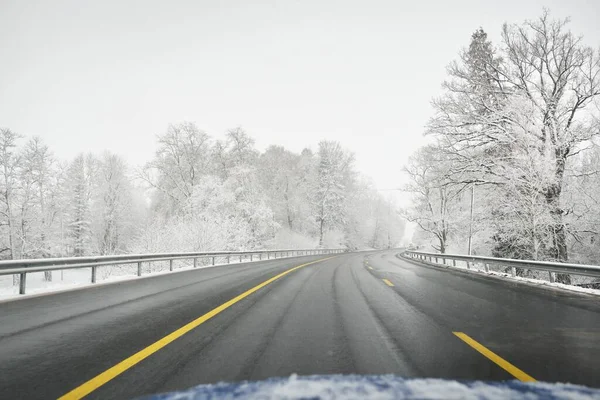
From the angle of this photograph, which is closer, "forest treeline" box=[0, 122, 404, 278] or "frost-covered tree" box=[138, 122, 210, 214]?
"forest treeline" box=[0, 122, 404, 278]

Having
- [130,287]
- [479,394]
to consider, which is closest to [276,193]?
[130,287]

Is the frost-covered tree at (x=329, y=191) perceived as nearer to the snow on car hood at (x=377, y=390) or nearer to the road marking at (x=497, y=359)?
the road marking at (x=497, y=359)

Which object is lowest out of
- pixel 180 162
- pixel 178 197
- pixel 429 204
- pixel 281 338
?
pixel 281 338

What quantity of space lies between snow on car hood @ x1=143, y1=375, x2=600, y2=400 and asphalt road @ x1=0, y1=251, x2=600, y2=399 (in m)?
1.26

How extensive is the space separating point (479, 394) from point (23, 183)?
121ft

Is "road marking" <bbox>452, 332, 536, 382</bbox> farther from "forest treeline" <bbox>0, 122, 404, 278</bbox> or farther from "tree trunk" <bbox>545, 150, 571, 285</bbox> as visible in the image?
"forest treeline" <bbox>0, 122, 404, 278</bbox>

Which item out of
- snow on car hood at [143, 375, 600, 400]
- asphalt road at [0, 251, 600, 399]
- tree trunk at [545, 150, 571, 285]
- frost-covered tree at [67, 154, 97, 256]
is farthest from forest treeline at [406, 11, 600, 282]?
frost-covered tree at [67, 154, 97, 256]

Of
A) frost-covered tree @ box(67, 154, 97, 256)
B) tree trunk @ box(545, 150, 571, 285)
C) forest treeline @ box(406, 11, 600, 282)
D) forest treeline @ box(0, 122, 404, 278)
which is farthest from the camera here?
frost-covered tree @ box(67, 154, 97, 256)

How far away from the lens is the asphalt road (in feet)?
9.66

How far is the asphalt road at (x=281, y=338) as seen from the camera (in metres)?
2.94

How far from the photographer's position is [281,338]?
411 cm

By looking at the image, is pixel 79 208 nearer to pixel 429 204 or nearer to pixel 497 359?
pixel 429 204

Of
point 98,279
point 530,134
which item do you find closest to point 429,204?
point 530,134

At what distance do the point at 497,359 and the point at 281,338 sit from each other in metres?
2.46
